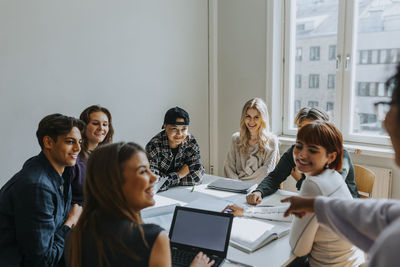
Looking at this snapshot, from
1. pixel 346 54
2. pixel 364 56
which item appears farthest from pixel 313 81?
pixel 364 56

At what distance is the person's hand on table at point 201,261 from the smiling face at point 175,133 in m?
1.25

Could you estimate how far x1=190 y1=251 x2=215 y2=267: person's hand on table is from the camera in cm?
138

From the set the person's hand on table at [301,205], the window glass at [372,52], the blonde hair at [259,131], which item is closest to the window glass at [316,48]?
the window glass at [372,52]

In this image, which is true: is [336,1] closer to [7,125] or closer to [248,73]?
[248,73]

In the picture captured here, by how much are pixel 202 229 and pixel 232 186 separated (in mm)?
902

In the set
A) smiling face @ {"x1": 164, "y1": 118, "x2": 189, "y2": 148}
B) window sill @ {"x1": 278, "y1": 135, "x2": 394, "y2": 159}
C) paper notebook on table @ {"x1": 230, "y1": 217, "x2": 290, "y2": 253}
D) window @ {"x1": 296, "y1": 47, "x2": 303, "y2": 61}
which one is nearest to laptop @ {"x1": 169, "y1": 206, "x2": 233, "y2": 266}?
paper notebook on table @ {"x1": 230, "y1": 217, "x2": 290, "y2": 253}

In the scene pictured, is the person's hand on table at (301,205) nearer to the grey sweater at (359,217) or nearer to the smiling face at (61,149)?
the grey sweater at (359,217)

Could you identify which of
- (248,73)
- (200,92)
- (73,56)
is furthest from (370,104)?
(73,56)

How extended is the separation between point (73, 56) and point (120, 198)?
2097 millimetres

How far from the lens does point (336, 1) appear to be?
3.39m

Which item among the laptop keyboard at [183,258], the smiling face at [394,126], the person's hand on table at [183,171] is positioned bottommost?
the laptop keyboard at [183,258]

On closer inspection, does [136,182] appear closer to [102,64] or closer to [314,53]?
[102,64]

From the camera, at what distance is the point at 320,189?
1.52 metres

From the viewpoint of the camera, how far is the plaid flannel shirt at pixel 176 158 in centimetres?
250
